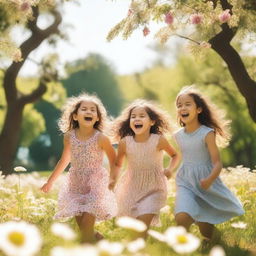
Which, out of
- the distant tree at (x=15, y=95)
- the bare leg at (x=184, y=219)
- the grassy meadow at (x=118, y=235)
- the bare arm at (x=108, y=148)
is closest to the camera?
the grassy meadow at (x=118, y=235)

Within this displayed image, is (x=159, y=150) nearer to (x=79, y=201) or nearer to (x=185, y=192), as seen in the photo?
(x=185, y=192)

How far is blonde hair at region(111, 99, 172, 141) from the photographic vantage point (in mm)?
5691

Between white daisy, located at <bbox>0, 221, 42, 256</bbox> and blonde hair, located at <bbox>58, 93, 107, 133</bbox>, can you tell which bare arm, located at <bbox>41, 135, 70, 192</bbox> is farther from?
white daisy, located at <bbox>0, 221, 42, 256</bbox>

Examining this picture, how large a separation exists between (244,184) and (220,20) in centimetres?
337

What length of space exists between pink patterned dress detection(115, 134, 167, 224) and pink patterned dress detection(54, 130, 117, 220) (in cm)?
15

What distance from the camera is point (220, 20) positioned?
19.5 feet

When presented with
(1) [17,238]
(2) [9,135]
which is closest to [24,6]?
(1) [17,238]

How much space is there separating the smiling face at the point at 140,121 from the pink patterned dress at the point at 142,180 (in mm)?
118

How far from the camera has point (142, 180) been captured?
18.0ft

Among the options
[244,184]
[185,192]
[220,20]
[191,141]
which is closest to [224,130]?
[191,141]

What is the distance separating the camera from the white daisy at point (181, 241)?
208cm

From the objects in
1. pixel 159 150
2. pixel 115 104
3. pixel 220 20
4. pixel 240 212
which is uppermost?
pixel 115 104

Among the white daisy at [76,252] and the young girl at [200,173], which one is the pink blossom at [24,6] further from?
the white daisy at [76,252]

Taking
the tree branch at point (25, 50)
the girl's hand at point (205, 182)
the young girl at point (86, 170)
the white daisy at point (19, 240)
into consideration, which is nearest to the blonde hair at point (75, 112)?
the young girl at point (86, 170)
